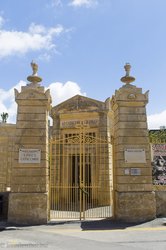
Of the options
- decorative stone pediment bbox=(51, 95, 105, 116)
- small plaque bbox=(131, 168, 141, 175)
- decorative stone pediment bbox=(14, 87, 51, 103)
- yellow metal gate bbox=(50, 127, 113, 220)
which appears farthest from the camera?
decorative stone pediment bbox=(51, 95, 105, 116)

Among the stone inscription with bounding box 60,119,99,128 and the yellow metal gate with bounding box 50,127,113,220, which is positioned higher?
the stone inscription with bounding box 60,119,99,128

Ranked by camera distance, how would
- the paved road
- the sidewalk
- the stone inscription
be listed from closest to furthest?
the paved road < the sidewalk < the stone inscription

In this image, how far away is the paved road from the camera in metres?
6.45

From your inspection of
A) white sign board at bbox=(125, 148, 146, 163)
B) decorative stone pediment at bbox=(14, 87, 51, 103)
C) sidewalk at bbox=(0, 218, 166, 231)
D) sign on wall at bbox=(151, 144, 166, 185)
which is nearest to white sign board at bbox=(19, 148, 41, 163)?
decorative stone pediment at bbox=(14, 87, 51, 103)

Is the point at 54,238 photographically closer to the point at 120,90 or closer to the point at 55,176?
the point at 120,90

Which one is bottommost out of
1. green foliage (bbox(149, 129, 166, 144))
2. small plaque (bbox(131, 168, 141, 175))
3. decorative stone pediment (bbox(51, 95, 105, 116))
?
small plaque (bbox(131, 168, 141, 175))

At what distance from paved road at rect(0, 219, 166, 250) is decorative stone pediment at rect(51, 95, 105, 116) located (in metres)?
8.26

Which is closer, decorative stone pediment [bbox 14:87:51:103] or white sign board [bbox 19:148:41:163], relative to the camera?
white sign board [bbox 19:148:41:163]

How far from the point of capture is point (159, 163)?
425 inches

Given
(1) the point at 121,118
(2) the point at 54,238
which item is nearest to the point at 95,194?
(1) the point at 121,118

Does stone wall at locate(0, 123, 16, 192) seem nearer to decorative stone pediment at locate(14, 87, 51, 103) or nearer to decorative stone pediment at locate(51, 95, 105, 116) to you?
decorative stone pediment at locate(14, 87, 51, 103)

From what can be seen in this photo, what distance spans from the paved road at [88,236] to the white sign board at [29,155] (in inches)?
87.4

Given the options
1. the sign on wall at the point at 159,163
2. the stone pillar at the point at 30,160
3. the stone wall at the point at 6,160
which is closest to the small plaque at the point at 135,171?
the sign on wall at the point at 159,163

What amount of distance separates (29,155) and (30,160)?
0.18 m
